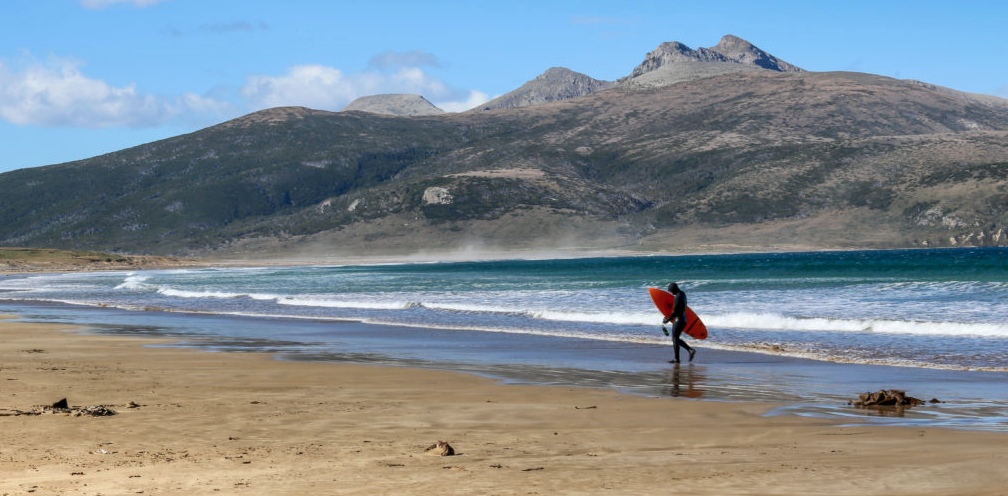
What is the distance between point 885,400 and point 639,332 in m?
14.7

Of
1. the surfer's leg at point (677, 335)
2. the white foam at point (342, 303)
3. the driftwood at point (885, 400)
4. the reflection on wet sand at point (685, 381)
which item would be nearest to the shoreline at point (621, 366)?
the reflection on wet sand at point (685, 381)

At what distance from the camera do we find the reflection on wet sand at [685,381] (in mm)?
14508

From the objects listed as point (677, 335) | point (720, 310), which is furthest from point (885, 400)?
point (720, 310)

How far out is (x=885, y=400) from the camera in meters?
12.9

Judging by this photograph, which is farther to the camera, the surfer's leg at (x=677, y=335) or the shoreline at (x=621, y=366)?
the surfer's leg at (x=677, y=335)

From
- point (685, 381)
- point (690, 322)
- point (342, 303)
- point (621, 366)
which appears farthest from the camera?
point (342, 303)

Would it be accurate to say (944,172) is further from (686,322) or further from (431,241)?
(686,322)

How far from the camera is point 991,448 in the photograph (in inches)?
377

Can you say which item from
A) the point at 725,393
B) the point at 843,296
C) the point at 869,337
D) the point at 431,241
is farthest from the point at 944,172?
the point at 725,393

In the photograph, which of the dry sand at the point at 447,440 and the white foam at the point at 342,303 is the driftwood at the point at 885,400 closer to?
the dry sand at the point at 447,440

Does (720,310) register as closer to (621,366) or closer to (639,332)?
(639,332)

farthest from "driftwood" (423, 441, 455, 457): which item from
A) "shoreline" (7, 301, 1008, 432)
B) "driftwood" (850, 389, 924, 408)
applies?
"driftwood" (850, 389, 924, 408)

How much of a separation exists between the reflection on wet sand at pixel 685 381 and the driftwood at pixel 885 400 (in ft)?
7.27

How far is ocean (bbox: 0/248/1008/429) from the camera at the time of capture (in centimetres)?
1602
